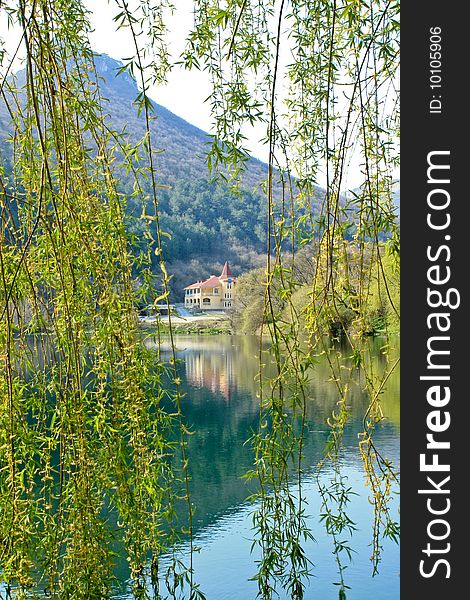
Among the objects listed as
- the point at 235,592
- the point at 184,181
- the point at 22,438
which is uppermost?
the point at 184,181

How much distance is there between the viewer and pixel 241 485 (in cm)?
630

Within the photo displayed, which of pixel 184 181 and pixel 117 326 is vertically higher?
pixel 184 181

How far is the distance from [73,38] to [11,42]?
15 centimetres

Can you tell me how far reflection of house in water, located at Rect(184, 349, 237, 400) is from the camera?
11.0m

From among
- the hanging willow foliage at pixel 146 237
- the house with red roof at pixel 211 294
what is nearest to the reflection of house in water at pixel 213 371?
the house with red roof at pixel 211 294

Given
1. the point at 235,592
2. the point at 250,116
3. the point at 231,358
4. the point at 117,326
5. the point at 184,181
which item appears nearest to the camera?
the point at 250,116

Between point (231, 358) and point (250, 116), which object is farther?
point (231, 358)

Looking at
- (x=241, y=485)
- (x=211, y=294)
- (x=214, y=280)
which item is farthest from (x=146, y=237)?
(x=214, y=280)

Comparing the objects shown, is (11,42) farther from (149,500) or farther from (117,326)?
(149,500)

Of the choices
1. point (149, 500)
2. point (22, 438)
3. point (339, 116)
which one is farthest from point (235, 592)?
point (339, 116)

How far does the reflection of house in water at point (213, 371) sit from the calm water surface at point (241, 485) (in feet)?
0.05

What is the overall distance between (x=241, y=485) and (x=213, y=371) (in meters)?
6.23

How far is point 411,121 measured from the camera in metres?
1.52

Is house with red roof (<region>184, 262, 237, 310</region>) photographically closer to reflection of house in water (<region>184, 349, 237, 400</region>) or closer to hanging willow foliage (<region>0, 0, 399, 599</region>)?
reflection of house in water (<region>184, 349, 237, 400</region>)
